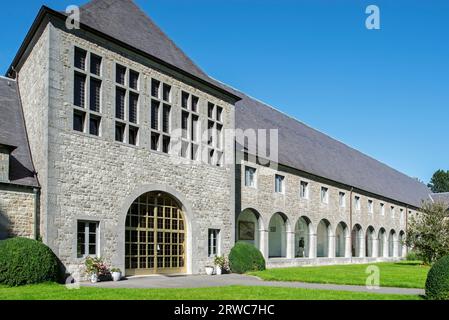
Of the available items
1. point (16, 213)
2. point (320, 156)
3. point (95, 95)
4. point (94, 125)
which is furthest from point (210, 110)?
point (320, 156)

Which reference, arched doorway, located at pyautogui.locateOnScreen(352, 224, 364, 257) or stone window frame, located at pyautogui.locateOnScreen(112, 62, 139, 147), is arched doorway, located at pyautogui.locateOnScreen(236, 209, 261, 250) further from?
arched doorway, located at pyautogui.locateOnScreen(352, 224, 364, 257)

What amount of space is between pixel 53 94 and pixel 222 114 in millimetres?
9692

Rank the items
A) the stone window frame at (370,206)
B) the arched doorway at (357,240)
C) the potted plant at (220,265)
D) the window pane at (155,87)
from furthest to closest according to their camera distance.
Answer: the stone window frame at (370,206) < the arched doorway at (357,240) < the potted plant at (220,265) < the window pane at (155,87)

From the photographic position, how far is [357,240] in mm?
44156

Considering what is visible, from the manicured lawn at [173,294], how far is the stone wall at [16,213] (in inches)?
95.5

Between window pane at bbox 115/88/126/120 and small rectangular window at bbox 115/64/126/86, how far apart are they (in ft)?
1.04

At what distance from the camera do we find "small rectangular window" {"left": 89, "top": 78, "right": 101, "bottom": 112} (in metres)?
18.4

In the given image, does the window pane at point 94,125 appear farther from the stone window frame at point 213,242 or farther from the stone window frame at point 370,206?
the stone window frame at point 370,206

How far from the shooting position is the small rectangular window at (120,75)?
19500 mm

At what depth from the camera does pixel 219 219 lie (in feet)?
78.4

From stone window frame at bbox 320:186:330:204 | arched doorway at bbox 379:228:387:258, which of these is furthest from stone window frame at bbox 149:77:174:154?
arched doorway at bbox 379:228:387:258

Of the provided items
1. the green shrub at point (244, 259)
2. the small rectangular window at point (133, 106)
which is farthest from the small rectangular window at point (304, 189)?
the small rectangular window at point (133, 106)

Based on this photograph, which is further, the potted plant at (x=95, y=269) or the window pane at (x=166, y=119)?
the window pane at (x=166, y=119)

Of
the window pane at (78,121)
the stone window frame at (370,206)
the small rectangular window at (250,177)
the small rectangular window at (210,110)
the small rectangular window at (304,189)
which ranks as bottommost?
the stone window frame at (370,206)
